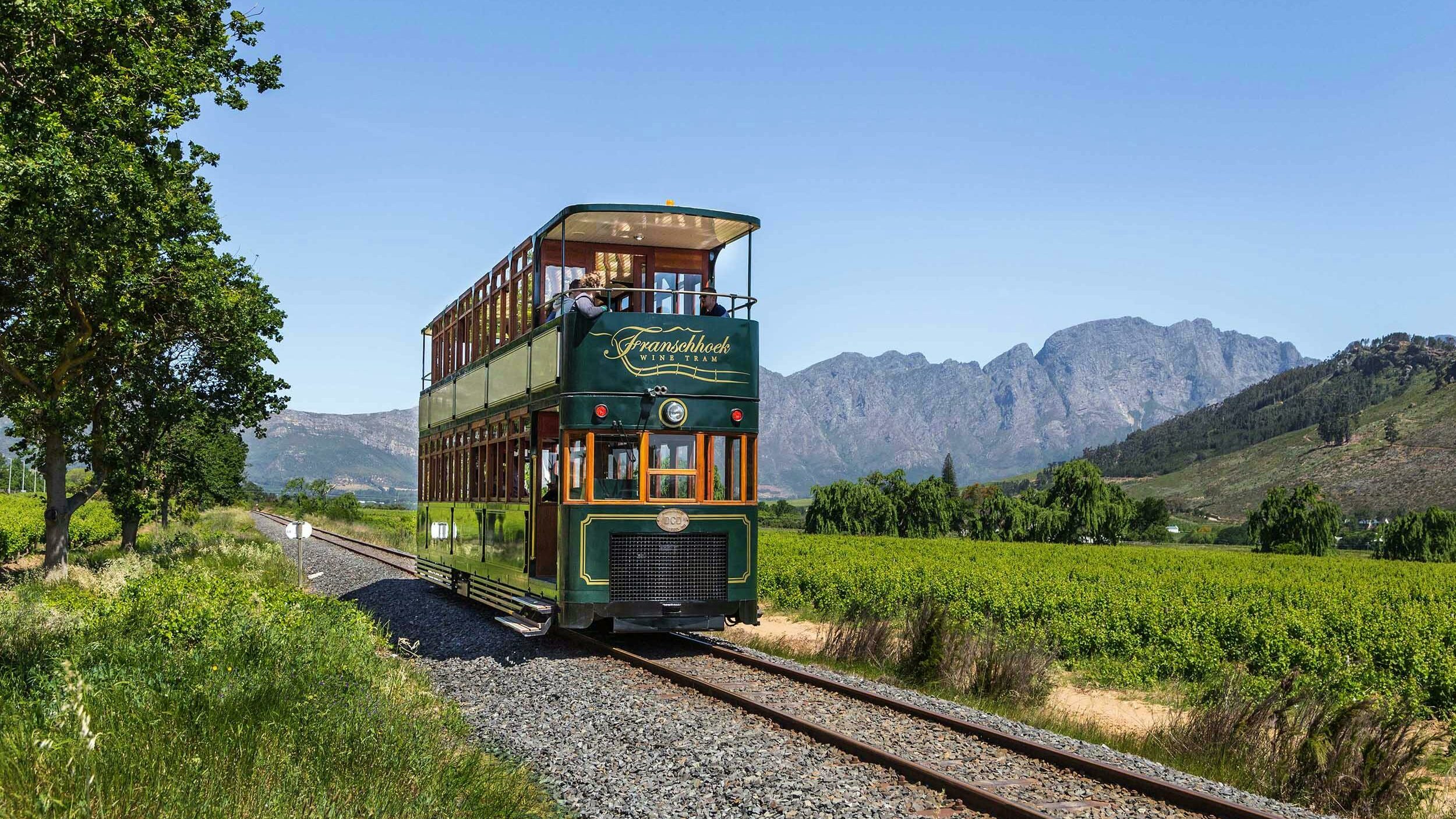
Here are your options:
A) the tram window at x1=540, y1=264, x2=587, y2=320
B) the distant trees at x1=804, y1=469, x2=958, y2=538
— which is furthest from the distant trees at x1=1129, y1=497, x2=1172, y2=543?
the tram window at x1=540, y1=264, x2=587, y2=320

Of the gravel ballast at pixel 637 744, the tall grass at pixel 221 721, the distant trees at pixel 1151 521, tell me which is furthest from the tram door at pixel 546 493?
the distant trees at pixel 1151 521

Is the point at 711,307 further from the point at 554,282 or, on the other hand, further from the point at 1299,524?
the point at 1299,524

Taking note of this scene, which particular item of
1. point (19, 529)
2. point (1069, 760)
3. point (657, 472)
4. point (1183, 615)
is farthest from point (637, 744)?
point (19, 529)

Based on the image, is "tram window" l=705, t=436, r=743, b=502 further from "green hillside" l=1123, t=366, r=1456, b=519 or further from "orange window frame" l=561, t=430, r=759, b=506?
"green hillside" l=1123, t=366, r=1456, b=519

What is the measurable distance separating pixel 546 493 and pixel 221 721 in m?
7.32

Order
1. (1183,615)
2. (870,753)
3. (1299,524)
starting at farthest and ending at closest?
(1299,524)
(1183,615)
(870,753)

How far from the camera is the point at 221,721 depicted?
7723 mm

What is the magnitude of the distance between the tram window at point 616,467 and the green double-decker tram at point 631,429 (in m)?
0.02

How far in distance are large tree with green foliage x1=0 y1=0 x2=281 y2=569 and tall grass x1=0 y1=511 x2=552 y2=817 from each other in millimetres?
4369

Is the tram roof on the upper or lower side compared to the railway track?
upper

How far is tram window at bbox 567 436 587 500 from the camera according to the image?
546 inches

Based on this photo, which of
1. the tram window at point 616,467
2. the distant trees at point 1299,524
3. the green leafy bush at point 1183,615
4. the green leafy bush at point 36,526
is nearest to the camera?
the tram window at point 616,467

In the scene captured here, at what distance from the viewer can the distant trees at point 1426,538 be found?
6488 cm

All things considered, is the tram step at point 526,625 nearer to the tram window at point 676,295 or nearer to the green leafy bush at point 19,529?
the tram window at point 676,295
